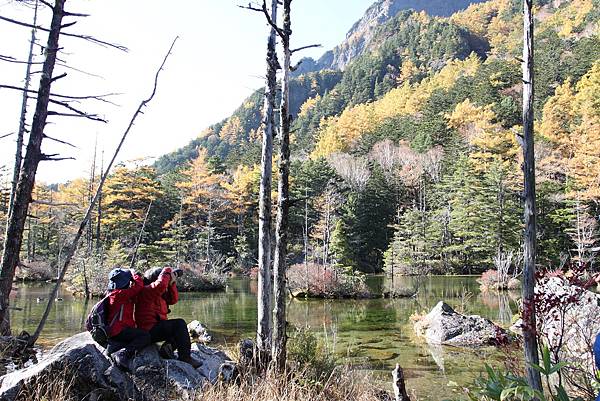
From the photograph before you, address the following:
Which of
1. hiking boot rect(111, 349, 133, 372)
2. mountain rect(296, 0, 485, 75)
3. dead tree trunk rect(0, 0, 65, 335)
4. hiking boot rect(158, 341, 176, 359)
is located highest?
mountain rect(296, 0, 485, 75)

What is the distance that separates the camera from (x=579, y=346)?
289 inches

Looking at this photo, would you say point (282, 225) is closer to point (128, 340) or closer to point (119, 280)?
point (119, 280)

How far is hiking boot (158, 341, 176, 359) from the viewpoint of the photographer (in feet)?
15.2

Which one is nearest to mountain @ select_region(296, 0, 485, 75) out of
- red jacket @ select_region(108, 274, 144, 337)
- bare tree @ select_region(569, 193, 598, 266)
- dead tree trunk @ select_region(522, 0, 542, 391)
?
bare tree @ select_region(569, 193, 598, 266)

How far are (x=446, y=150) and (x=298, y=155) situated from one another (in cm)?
2050

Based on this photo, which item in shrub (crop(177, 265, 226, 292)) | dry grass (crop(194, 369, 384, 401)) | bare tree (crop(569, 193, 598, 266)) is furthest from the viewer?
bare tree (crop(569, 193, 598, 266))

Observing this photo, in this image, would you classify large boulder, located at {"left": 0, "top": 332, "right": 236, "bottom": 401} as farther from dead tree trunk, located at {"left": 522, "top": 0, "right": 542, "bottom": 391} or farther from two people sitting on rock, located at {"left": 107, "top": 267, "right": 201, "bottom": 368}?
dead tree trunk, located at {"left": 522, "top": 0, "right": 542, "bottom": 391}

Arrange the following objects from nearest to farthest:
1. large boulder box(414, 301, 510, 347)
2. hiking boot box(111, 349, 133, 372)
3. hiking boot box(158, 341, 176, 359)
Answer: hiking boot box(111, 349, 133, 372), hiking boot box(158, 341, 176, 359), large boulder box(414, 301, 510, 347)

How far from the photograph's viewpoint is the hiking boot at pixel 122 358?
4.14 m

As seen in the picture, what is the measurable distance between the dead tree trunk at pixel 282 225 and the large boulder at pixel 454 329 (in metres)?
6.10

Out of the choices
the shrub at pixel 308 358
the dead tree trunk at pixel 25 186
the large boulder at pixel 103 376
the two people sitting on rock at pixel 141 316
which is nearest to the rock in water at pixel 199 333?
the shrub at pixel 308 358

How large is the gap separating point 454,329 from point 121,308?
8.04m

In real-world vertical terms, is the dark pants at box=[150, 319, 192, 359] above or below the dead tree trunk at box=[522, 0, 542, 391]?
below

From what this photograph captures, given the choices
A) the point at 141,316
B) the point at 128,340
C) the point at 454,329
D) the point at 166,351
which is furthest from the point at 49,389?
the point at 454,329
